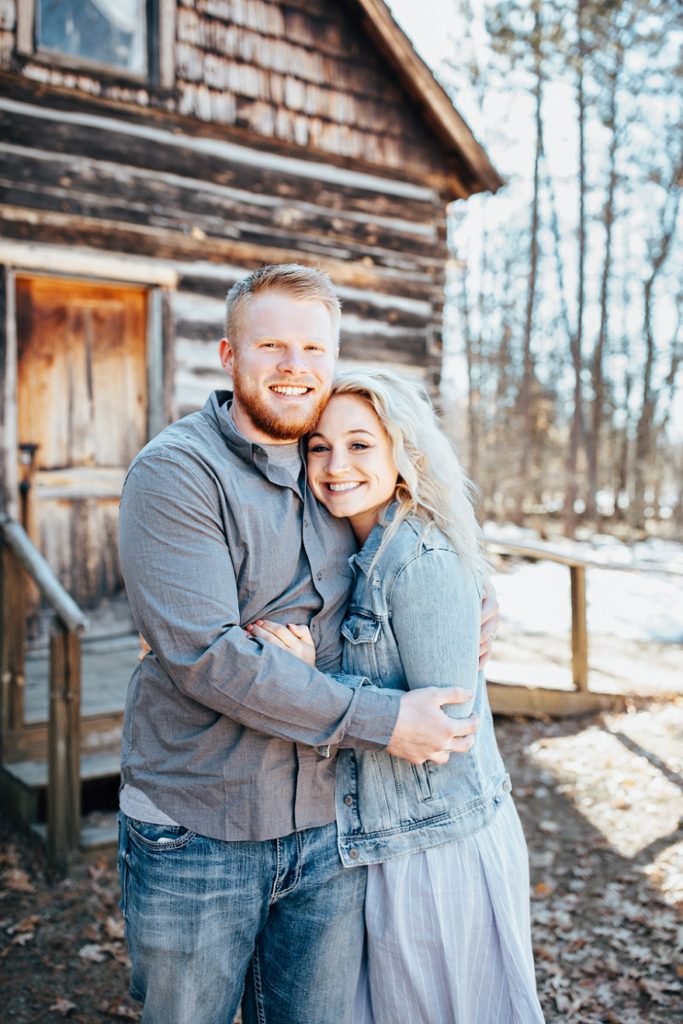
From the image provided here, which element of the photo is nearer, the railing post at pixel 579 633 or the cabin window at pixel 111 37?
the cabin window at pixel 111 37

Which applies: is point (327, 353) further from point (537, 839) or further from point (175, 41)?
point (175, 41)

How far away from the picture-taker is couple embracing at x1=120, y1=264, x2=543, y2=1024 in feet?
6.09

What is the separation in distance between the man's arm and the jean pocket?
31 centimetres

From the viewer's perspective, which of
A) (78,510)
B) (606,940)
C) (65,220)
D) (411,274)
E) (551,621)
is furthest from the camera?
(551,621)

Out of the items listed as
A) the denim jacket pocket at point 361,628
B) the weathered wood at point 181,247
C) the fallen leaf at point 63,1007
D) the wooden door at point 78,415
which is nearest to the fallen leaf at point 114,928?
the fallen leaf at point 63,1007

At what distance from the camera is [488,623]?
93.8 inches

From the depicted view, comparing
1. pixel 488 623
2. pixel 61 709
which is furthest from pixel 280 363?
pixel 61 709

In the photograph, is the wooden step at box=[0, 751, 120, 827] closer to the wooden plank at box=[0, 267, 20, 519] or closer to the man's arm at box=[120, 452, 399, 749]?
the wooden plank at box=[0, 267, 20, 519]

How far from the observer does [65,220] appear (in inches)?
221

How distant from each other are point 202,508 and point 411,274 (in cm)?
593

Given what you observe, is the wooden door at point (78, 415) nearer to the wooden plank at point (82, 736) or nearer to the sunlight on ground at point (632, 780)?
the wooden plank at point (82, 736)

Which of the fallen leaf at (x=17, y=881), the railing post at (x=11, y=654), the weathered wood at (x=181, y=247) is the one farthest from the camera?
the weathered wood at (x=181, y=247)

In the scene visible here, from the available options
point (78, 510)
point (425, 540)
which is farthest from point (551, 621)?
point (425, 540)

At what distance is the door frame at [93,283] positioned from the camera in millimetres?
5422
